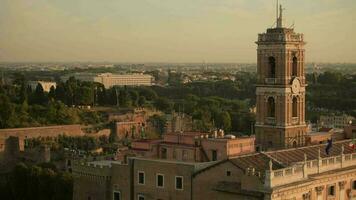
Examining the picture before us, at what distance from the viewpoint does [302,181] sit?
73.0 feet

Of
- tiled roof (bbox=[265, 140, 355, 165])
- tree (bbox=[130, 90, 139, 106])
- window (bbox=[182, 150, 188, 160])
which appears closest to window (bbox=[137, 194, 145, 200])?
window (bbox=[182, 150, 188, 160])

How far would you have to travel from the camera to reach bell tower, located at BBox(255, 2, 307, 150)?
99.4 feet

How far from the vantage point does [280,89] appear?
3033 cm

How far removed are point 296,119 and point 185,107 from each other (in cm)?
4642

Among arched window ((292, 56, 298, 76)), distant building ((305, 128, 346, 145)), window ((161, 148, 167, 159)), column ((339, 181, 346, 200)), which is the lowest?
column ((339, 181, 346, 200))

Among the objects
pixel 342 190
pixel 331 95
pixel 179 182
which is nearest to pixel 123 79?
pixel 331 95

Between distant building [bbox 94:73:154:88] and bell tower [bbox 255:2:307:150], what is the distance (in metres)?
124

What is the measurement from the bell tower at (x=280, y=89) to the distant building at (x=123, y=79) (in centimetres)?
12449

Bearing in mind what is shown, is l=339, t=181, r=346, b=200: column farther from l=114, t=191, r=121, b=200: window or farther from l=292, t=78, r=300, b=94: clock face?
l=114, t=191, r=121, b=200: window

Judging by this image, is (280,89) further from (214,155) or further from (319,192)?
(319,192)

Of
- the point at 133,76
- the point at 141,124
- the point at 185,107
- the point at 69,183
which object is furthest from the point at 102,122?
the point at 133,76

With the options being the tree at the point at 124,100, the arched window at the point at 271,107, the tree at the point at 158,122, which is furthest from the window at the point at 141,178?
the tree at the point at 124,100

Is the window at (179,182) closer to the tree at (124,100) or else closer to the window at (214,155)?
the window at (214,155)

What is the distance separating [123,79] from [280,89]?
14055cm
